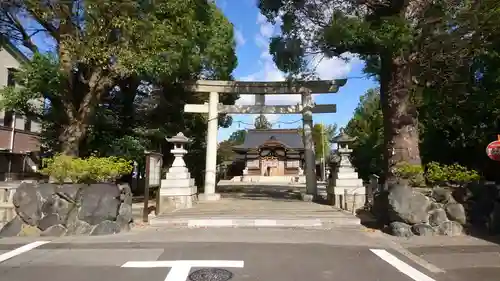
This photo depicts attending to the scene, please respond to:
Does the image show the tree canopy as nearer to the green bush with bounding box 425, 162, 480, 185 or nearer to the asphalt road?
the asphalt road

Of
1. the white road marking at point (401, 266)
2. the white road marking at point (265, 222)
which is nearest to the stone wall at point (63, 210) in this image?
the white road marking at point (265, 222)

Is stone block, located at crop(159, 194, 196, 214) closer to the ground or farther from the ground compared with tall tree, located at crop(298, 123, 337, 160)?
closer to the ground

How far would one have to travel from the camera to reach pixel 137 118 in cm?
1709

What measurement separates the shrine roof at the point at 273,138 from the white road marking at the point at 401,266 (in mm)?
42920

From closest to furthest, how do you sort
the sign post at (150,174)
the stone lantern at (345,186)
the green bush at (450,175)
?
1. the green bush at (450,175)
2. the sign post at (150,174)
3. the stone lantern at (345,186)

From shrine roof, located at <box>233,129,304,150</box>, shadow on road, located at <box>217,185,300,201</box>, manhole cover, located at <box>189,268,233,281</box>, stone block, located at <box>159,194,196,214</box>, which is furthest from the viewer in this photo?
shrine roof, located at <box>233,129,304,150</box>

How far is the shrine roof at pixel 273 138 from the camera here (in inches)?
2032

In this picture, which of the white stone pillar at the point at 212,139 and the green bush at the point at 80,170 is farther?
the white stone pillar at the point at 212,139

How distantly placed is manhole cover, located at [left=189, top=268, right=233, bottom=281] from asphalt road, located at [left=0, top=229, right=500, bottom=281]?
1 cm

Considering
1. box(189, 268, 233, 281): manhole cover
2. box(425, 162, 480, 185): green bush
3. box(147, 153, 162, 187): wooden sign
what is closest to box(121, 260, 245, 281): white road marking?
box(189, 268, 233, 281): manhole cover

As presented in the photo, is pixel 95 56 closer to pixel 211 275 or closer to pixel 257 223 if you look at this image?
pixel 257 223

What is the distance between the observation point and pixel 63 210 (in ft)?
29.6

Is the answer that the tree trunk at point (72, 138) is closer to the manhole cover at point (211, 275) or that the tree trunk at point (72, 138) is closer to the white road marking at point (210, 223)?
the white road marking at point (210, 223)

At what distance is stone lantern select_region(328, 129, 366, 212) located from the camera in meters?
13.0
